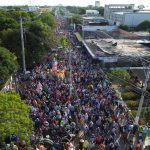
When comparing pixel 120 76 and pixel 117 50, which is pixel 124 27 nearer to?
pixel 117 50

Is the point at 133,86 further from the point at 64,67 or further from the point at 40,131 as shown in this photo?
the point at 40,131

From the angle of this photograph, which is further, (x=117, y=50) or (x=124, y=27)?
(x=124, y=27)

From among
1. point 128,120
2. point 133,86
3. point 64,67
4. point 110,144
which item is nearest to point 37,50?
point 64,67

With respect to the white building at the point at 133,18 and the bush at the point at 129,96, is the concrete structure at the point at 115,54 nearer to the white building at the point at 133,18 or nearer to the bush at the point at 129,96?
the bush at the point at 129,96

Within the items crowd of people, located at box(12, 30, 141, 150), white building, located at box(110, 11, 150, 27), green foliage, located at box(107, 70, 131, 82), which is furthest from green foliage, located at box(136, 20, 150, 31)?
crowd of people, located at box(12, 30, 141, 150)

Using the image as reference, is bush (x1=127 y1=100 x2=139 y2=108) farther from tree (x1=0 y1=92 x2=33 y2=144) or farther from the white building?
the white building

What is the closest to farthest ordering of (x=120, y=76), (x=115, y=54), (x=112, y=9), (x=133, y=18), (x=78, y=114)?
(x=78, y=114) → (x=120, y=76) → (x=115, y=54) → (x=133, y=18) → (x=112, y=9)

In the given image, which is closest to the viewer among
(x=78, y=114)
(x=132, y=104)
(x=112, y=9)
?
(x=78, y=114)

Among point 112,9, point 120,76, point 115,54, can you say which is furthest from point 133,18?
point 120,76
